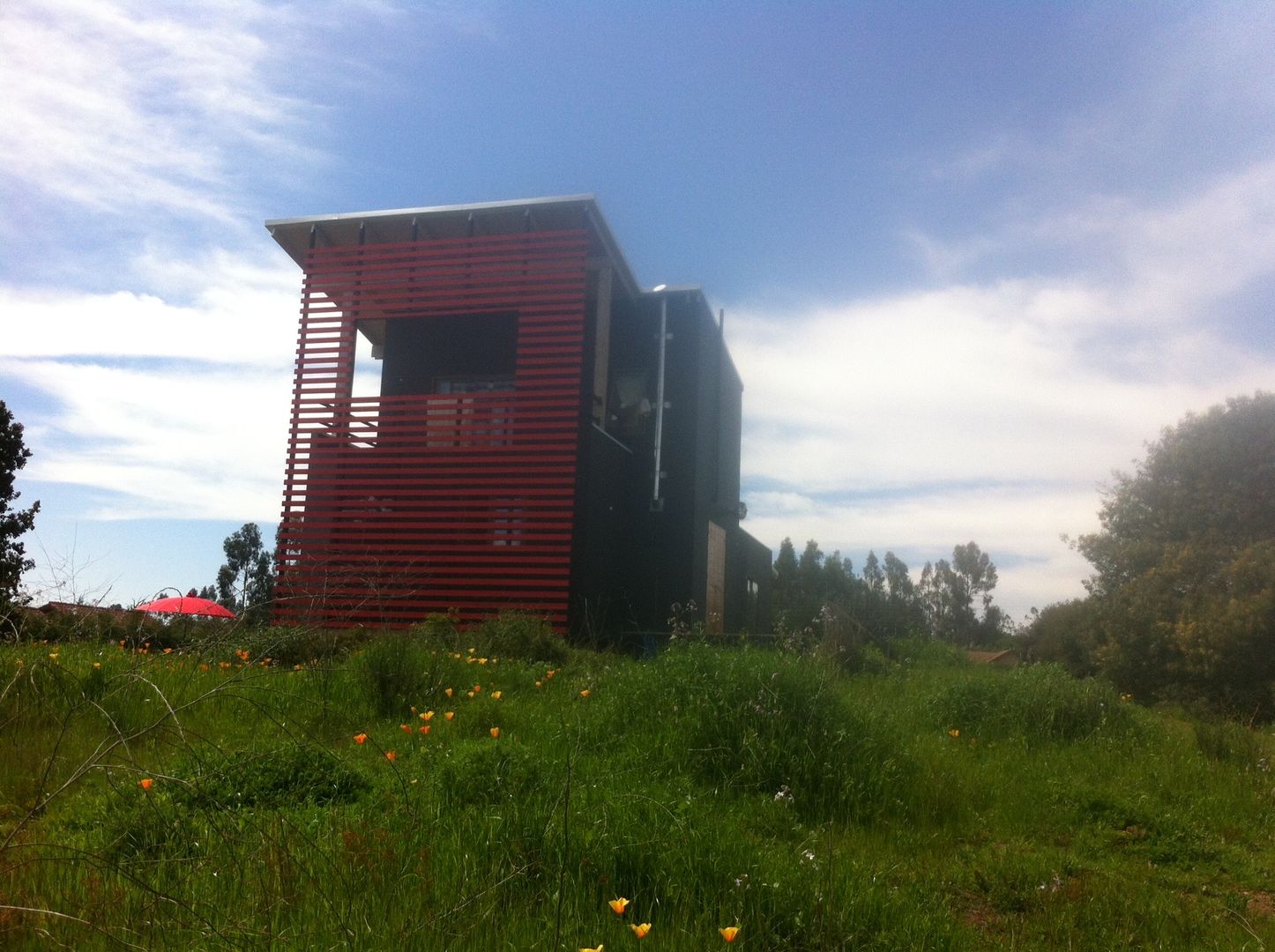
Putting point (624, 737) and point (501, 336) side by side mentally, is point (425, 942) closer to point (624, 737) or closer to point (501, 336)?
point (624, 737)

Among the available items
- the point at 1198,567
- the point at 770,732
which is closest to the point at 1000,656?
the point at 1198,567

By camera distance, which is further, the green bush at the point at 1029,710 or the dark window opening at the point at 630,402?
the dark window opening at the point at 630,402

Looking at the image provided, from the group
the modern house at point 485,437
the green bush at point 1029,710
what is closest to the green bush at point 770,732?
the green bush at point 1029,710

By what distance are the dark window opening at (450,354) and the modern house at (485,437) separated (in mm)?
34

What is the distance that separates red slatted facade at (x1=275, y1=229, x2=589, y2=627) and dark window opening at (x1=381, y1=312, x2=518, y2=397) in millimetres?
1227

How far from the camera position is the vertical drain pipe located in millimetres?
15375

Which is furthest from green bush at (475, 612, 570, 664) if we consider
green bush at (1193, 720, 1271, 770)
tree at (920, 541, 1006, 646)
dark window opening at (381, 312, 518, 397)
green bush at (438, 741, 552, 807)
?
tree at (920, 541, 1006, 646)

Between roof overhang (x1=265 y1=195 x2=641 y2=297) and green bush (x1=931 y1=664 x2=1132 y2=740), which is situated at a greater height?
roof overhang (x1=265 y1=195 x2=641 y2=297)

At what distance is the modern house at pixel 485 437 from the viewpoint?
12.9 m

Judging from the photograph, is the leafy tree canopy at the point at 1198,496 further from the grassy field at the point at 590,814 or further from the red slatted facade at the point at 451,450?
the red slatted facade at the point at 451,450

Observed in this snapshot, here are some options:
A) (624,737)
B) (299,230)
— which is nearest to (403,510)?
(299,230)

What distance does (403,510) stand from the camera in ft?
44.0

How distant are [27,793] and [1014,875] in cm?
472

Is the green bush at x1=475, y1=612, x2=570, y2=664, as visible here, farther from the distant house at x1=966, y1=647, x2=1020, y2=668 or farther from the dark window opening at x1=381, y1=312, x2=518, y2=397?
the distant house at x1=966, y1=647, x2=1020, y2=668
